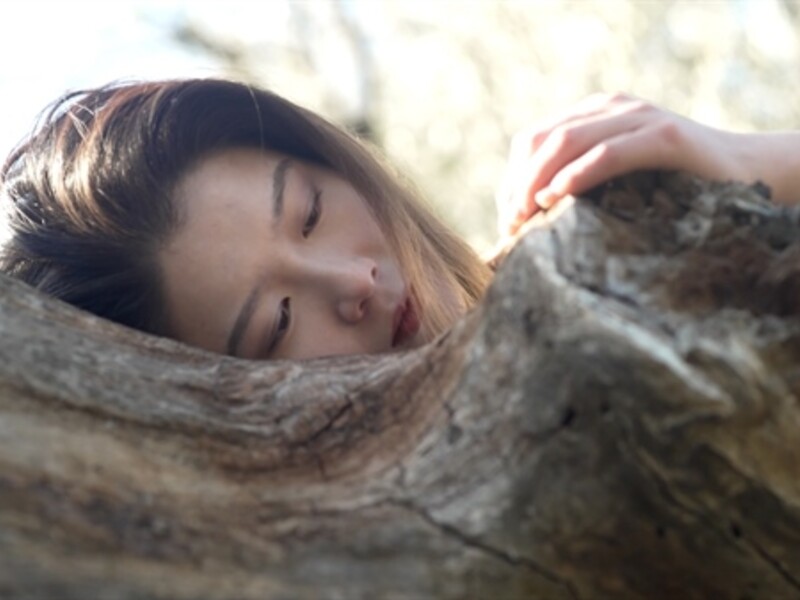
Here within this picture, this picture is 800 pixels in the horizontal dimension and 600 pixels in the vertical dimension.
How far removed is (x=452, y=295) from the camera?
1.51 metres

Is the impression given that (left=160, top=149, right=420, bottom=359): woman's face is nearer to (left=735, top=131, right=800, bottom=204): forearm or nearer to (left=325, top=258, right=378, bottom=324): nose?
(left=325, top=258, right=378, bottom=324): nose

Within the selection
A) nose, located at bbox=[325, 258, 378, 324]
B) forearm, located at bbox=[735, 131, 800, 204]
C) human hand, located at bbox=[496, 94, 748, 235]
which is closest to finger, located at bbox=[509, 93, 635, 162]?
human hand, located at bbox=[496, 94, 748, 235]

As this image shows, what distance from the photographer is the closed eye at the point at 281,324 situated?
1329 mm

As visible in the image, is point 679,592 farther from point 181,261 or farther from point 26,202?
point 26,202

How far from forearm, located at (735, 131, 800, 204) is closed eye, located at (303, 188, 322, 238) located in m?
0.54

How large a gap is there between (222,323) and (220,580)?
0.69 m

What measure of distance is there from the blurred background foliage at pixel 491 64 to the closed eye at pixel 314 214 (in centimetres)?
300

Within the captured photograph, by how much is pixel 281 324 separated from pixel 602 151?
1.81 ft

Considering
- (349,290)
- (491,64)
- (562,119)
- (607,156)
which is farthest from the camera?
(491,64)

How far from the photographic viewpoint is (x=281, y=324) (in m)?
1.34

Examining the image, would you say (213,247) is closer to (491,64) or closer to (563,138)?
(563,138)

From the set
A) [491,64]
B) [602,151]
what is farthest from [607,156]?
[491,64]

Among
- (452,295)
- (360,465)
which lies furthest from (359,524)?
(452,295)

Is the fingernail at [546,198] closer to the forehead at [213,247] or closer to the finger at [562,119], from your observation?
the finger at [562,119]
